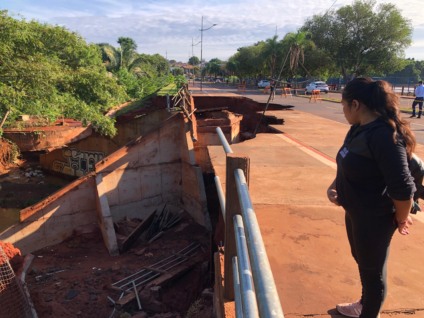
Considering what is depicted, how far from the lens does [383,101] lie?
194 cm

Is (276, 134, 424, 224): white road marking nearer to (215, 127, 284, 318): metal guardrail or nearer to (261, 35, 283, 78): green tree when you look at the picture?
(215, 127, 284, 318): metal guardrail

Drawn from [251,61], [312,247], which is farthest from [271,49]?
[312,247]

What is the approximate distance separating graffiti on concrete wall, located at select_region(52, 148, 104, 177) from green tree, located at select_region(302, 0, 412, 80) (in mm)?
29920

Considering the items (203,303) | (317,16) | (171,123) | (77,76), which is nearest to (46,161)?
(77,76)

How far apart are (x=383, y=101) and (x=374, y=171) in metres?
0.39

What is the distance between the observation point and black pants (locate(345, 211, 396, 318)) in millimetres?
2012

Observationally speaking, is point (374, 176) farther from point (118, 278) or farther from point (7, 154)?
point (7, 154)

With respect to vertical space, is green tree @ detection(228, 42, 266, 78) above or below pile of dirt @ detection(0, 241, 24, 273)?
above

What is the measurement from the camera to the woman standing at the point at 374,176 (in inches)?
71.7

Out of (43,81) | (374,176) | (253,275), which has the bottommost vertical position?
(253,275)

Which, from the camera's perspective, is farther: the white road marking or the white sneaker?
the white road marking

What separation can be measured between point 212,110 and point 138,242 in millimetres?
8378

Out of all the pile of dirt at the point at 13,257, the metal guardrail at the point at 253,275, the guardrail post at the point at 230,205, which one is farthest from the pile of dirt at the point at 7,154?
the metal guardrail at the point at 253,275

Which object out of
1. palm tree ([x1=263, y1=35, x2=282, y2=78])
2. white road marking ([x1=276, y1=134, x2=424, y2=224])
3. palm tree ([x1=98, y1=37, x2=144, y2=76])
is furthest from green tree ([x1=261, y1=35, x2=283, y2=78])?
white road marking ([x1=276, y1=134, x2=424, y2=224])
